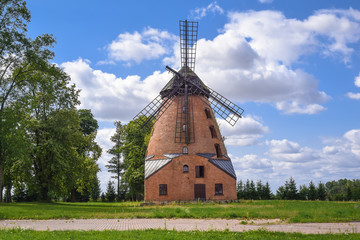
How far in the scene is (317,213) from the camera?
17.7 meters

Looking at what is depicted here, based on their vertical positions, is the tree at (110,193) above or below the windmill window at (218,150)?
below

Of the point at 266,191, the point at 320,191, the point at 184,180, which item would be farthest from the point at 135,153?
the point at 320,191

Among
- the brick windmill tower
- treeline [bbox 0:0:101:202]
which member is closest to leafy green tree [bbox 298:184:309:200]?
the brick windmill tower

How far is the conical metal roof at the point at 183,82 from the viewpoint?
3916 centimetres

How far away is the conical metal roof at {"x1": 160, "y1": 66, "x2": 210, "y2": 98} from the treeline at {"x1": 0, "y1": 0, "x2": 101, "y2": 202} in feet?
34.5

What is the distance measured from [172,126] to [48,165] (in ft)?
45.6

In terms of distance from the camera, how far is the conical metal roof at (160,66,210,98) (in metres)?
39.2

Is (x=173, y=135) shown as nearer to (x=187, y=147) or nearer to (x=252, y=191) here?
(x=187, y=147)

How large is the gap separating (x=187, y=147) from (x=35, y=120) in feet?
54.1

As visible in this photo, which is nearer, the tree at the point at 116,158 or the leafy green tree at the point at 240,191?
the leafy green tree at the point at 240,191

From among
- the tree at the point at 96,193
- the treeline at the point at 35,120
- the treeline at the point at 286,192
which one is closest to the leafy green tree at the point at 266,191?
the treeline at the point at 286,192

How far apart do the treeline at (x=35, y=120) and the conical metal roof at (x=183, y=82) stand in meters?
10.5

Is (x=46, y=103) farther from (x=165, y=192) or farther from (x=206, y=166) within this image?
(x=206, y=166)

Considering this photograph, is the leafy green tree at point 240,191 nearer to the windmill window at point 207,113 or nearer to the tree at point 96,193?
the windmill window at point 207,113
